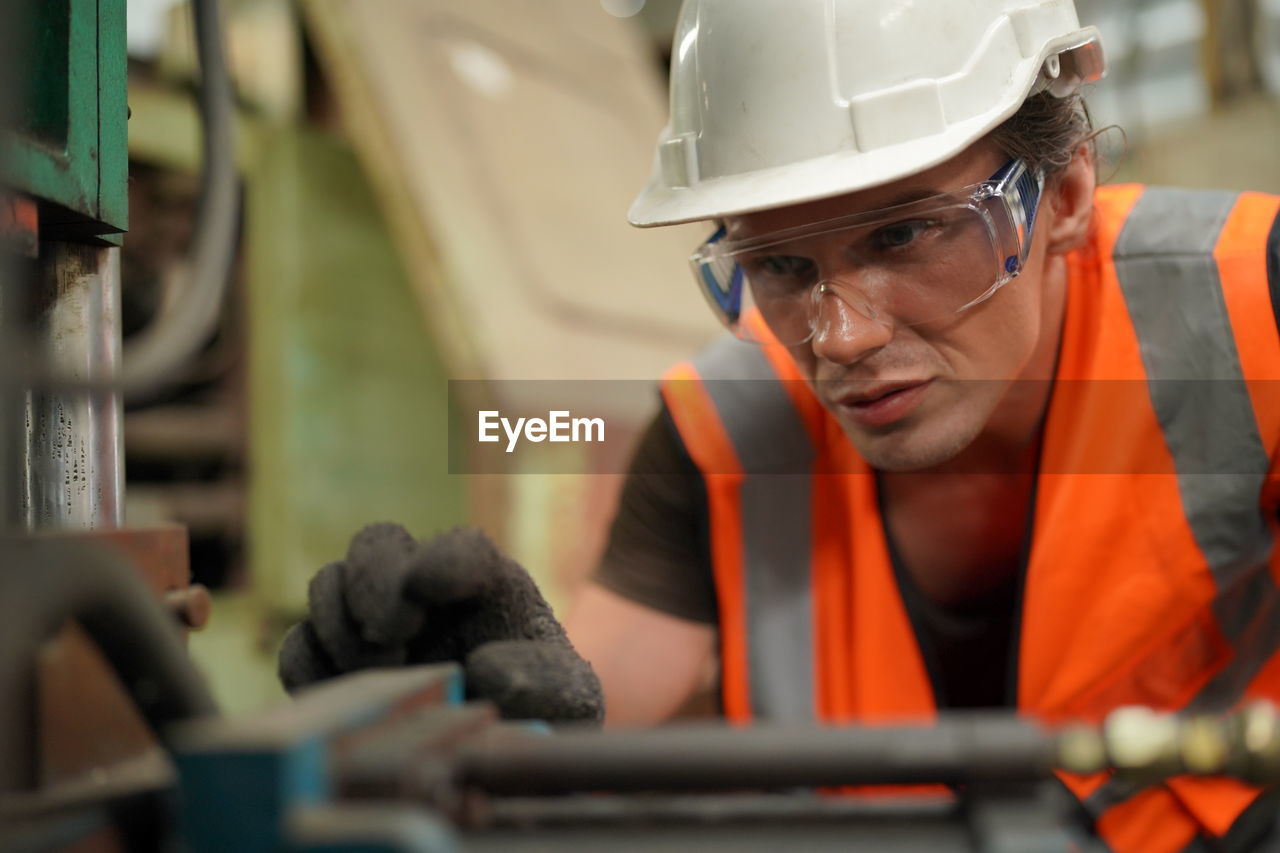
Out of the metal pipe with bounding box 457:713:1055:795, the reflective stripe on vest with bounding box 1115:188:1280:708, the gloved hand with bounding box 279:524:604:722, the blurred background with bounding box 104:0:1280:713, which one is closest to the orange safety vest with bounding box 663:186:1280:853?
the reflective stripe on vest with bounding box 1115:188:1280:708

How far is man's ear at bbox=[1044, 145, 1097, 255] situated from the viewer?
3.74 feet

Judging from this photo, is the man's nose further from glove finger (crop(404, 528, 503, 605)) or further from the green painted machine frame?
the green painted machine frame

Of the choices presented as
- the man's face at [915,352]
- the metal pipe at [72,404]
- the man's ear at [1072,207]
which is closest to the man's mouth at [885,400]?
the man's face at [915,352]

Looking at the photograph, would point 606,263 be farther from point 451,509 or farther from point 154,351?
point 154,351

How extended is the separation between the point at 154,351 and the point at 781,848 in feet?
1.58

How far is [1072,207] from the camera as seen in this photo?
1.15m

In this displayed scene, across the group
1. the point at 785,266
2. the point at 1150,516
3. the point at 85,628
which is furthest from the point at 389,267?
the point at 85,628

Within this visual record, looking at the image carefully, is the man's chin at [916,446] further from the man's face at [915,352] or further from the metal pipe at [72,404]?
the metal pipe at [72,404]

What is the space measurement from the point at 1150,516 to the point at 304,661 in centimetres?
93

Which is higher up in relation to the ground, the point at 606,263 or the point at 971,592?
the point at 606,263

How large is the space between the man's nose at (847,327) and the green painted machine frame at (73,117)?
67cm

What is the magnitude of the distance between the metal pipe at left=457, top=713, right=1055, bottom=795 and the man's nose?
617mm

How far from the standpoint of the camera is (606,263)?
2.95m

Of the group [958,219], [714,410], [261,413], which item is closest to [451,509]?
[261,413]
